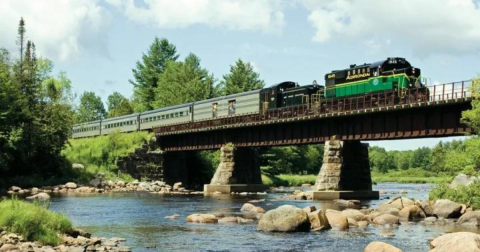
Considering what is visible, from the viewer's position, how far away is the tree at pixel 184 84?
109 m

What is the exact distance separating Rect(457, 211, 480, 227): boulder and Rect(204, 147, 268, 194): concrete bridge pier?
36440 millimetres

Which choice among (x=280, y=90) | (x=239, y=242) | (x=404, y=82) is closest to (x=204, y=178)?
(x=280, y=90)

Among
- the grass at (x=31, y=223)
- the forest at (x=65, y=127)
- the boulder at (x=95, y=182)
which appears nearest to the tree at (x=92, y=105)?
the forest at (x=65, y=127)

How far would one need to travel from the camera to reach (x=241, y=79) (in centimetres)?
11606

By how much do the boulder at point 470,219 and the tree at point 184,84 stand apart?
79811 mm

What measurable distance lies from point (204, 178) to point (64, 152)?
19608 mm

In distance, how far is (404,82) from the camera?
48.3 metres

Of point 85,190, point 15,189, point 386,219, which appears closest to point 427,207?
point 386,219

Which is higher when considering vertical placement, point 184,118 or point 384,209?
point 184,118

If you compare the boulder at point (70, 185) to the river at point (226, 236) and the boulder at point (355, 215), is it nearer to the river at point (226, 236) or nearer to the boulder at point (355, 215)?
the river at point (226, 236)

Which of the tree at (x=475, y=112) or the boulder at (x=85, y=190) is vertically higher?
the tree at (x=475, y=112)

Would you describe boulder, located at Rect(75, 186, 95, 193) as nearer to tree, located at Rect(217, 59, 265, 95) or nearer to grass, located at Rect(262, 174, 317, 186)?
grass, located at Rect(262, 174, 317, 186)

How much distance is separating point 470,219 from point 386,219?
4.17 meters

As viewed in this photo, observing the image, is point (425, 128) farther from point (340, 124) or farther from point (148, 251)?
point (148, 251)
